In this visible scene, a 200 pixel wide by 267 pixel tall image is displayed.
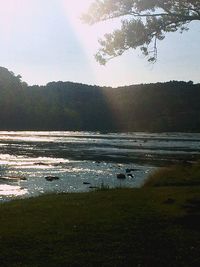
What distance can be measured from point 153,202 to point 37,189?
2240cm

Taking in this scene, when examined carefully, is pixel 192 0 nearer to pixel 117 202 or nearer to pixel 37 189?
pixel 117 202

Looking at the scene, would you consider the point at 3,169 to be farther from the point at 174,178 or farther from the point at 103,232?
the point at 103,232

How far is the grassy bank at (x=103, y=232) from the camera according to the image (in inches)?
467

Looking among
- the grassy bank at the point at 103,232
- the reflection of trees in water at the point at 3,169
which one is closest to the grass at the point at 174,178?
the grassy bank at the point at 103,232

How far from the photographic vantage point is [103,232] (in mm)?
14250

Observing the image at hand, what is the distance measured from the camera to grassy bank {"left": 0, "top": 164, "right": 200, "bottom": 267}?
38.9 ft

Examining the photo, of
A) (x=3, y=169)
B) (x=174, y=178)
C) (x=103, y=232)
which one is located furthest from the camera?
(x=3, y=169)

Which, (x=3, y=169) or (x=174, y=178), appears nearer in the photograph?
(x=174, y=178)

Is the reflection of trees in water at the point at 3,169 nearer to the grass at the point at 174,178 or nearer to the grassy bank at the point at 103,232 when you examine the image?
the grass at the point at 174,178

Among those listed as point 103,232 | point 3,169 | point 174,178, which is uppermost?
point 103,232

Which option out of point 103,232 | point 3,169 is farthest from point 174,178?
point 3,169

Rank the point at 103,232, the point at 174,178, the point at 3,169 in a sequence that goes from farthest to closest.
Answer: the point at 3,169, the point at 174,178, the point at 103,232

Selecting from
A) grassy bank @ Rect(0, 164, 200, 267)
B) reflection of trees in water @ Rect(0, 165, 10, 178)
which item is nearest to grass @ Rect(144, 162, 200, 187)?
grassy bank @ Rect(0, 164, 200, 267)

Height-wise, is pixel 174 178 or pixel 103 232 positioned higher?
pixel 103 232
